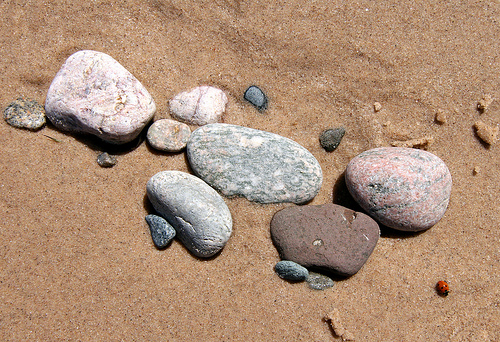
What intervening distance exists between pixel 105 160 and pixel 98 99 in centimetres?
52

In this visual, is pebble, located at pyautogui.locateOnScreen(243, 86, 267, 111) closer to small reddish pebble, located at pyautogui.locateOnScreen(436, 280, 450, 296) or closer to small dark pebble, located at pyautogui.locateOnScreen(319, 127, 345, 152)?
small dark pebble, located at pyautogui.locateOnScreen(319, 127, 345, 152)

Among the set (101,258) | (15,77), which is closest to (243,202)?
(101,258)

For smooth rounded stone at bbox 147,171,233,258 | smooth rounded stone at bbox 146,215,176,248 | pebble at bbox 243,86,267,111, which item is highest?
pebble at bbox 243,86,267,111

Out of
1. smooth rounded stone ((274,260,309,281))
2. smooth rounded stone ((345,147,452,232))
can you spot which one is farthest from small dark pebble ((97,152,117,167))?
smooth rounded stone ((345,147,452,232))

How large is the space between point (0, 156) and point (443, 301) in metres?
4.01

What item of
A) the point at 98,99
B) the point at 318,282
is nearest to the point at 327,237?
the point at 318,282

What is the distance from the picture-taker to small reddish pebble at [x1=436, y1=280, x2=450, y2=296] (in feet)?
9.12

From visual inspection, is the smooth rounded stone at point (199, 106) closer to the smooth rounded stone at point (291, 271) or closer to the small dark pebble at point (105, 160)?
the small dark pebble at point (105, 160)

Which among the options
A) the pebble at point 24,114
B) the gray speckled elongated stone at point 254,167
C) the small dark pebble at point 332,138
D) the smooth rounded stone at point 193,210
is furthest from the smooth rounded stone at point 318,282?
the pebble at point 24,114

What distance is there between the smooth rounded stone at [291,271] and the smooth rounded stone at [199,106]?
1414 millimetres

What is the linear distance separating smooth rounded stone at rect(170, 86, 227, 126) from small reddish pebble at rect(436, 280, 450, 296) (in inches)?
94.2

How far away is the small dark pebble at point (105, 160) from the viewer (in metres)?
2.92

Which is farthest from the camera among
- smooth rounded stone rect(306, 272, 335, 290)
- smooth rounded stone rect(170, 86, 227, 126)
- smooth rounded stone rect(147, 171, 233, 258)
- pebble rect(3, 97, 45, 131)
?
smooth rounded stone rect(170, 86, 227, 126)

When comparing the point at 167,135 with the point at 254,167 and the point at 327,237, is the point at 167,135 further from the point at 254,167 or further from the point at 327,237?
the point at 327,237
